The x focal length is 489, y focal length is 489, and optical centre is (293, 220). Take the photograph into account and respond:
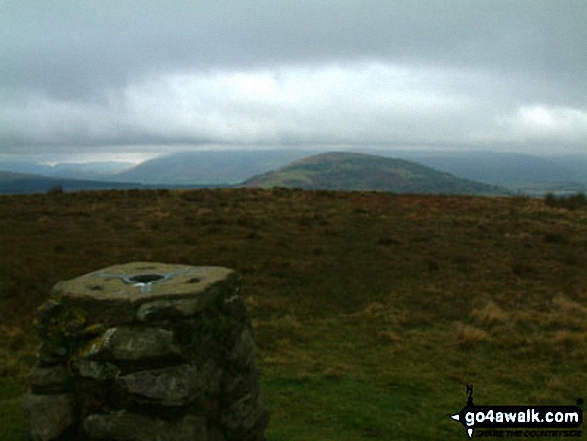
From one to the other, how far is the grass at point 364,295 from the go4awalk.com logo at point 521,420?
0.42 metres

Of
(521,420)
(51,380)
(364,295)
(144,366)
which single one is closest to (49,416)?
(51,380)

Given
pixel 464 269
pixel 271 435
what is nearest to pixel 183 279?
pixel 271 435

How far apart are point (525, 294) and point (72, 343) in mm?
17367

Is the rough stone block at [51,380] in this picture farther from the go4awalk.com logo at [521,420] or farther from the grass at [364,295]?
the go4awalk.com logo at [521,420]

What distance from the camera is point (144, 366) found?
6668 millimetres

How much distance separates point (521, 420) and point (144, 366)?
24.8ft

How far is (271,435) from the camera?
351 inches

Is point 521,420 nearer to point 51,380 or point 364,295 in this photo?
point 51,380

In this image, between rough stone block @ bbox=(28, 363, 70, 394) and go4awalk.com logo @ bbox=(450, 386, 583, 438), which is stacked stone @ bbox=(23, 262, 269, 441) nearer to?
rough stone block @ bbox=(28, 363, 70, 394)

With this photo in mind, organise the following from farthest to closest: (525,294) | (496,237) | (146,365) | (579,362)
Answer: (496,237) < (525,294) < (579,362) < (146,365)

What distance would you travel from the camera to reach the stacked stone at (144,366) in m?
6.62

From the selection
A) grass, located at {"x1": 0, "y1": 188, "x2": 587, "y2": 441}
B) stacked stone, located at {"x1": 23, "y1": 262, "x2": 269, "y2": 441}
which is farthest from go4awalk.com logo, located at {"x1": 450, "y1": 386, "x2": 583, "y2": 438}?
stacked stone, located at {"x1": 23, "y1": 262, "x2": 269, "y2": 441}

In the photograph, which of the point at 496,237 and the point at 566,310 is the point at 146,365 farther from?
the point at 496,237

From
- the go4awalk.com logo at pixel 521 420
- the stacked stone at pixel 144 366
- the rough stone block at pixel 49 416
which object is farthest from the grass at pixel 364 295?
the stacked stone at pixel 144 366
